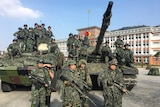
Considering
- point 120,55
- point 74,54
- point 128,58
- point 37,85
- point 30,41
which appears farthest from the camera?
point 30,41

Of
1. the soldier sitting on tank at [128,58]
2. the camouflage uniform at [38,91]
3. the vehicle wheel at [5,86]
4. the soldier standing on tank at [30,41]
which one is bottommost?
the vehicle wheel at [5,86]

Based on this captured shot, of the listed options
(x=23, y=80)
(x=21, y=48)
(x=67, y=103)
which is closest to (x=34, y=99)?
(x=67, y=103)

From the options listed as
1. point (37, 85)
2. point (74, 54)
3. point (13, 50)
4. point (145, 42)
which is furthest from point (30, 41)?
point (145, 42)

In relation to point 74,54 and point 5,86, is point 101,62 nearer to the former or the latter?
point 74,54

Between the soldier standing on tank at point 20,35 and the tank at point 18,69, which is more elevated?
the soldier standing on tank at point 20,35

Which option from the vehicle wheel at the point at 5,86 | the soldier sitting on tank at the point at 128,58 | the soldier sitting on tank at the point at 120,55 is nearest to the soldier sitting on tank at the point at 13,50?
the vehicle wheel at the point at 5,86

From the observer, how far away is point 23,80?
9.62 m

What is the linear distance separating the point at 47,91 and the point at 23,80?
11.9ft

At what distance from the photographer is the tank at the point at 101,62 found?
6.81 metres

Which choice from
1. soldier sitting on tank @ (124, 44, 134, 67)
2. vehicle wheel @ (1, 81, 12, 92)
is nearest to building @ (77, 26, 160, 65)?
vehicle wheel @ (1, 81, 12, 92)

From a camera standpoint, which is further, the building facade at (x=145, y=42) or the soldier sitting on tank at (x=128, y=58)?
the building facade at (x=145, y=42)

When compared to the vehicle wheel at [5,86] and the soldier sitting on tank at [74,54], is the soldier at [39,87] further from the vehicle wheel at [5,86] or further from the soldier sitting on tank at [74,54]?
the vehicle wheel at [5,86]

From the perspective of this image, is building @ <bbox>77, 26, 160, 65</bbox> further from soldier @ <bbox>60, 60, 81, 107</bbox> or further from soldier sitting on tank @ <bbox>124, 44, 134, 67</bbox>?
soldier @ <bbox>60, 60, 81, 107</bbox>

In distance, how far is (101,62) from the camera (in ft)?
31.7
